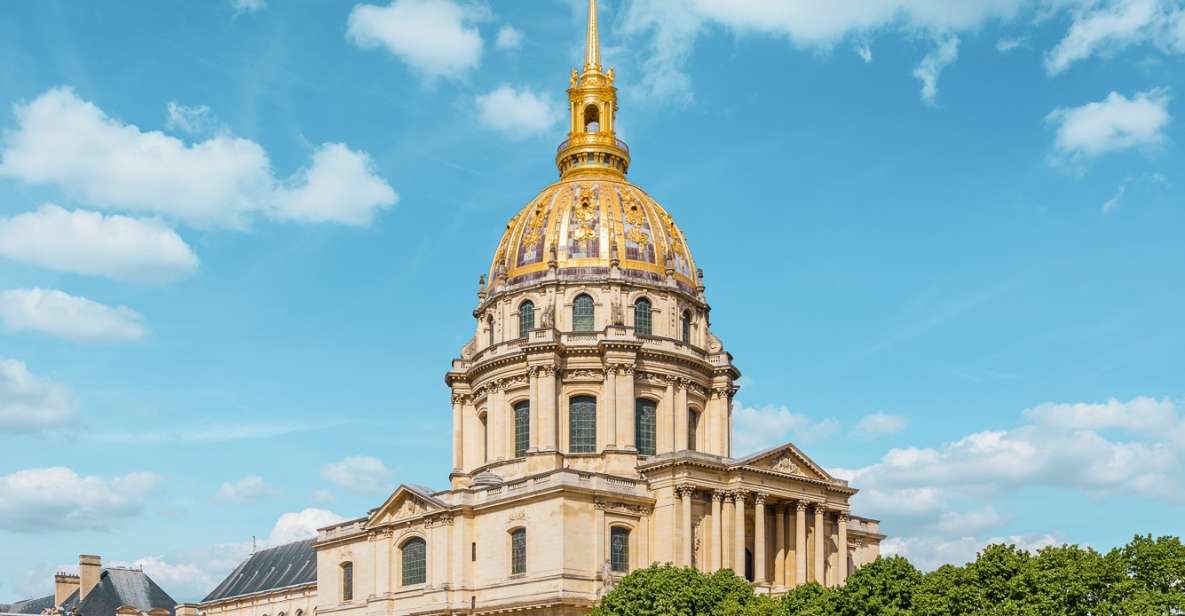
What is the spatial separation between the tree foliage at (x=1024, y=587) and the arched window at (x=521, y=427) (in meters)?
27.2

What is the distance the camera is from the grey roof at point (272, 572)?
11088cm

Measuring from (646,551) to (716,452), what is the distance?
11.9 m

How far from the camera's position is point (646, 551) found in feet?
271

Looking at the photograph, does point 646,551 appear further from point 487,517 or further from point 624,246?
point 624,246

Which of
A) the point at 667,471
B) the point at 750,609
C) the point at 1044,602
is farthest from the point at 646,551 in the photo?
the point at 1044,602

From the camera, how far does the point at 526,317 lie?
310ft

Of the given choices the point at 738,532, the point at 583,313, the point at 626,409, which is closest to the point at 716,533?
the point at 738,532

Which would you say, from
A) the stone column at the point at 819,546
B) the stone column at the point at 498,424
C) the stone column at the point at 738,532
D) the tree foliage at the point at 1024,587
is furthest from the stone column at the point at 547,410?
the tree foliage at the point at 1024,587

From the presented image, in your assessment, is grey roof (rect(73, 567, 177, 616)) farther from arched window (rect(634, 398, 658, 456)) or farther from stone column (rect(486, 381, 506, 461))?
arched window (rect(634, 398, 658, 456))

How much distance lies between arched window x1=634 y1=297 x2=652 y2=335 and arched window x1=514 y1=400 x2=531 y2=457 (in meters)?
7.95

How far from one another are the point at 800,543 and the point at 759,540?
131 inches

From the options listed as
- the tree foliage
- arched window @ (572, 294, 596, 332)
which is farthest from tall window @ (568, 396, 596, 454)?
the tree foliage

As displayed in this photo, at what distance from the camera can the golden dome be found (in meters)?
94.3

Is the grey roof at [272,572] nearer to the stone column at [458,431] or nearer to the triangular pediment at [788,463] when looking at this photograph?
the stone column at [458,431]
